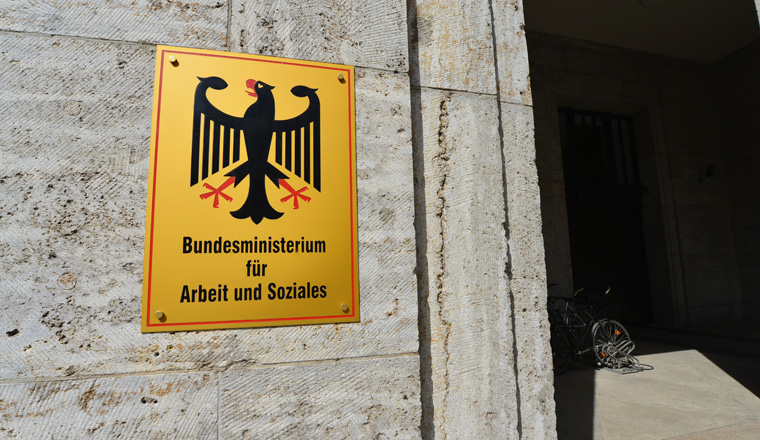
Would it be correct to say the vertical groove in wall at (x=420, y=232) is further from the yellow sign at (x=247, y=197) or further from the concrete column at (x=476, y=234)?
the yellow sign at (x=247, y=197)

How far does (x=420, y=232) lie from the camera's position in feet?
6.31

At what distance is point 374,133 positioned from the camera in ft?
6.13

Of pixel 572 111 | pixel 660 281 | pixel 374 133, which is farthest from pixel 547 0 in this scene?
pixel 374 133

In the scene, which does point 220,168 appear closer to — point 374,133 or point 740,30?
point 374,133

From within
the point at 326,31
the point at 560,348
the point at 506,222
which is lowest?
Answer: the point at 560,348

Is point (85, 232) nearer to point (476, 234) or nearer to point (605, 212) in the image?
point (476, 234)

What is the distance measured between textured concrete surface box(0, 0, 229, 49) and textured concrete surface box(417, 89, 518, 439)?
3.58 feet

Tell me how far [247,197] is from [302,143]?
350mm

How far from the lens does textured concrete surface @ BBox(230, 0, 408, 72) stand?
1788mm

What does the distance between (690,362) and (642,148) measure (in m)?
5.50

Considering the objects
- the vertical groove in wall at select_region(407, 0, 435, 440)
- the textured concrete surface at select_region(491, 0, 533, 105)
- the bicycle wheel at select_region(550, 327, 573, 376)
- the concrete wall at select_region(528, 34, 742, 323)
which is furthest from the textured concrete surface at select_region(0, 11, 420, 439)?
the concrete wall at select_region(528, 34, 742, 323)

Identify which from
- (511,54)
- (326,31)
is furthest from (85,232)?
(511,54)

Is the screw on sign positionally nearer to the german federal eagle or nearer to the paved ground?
the german federal eagle

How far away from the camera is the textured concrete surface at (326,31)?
1.79 meters
